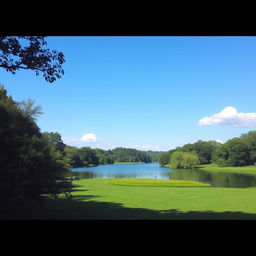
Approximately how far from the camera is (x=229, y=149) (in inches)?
2360

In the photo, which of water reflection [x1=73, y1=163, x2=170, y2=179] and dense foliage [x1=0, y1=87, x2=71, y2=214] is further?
water reflection [x1=73, y1=163, x2=170, y2=179]

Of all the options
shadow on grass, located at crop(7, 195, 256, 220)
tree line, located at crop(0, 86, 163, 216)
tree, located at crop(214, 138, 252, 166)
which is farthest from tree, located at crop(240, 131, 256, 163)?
tree line, located at crop(0, 86, 163, 216)

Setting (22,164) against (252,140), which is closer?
(22,164)

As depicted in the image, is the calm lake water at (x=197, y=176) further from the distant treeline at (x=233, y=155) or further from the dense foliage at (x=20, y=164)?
the dense foliage at (x=20, y=164)

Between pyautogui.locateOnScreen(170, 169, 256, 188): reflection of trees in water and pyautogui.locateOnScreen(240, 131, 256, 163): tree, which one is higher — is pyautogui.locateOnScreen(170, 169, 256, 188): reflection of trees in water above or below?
below

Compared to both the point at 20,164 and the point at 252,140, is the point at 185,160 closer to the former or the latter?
the point at 252,140

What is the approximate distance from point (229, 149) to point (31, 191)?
191 ft

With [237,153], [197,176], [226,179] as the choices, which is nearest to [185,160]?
[237,153]

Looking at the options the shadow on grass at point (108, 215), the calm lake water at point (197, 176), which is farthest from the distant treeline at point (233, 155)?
the shadow on grass at point (108, 215)

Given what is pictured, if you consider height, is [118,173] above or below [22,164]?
below

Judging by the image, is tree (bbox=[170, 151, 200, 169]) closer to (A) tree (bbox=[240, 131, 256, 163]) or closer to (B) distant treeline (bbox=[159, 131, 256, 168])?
(B) distant treeline (bbox=[159, 131, 256, 168])
